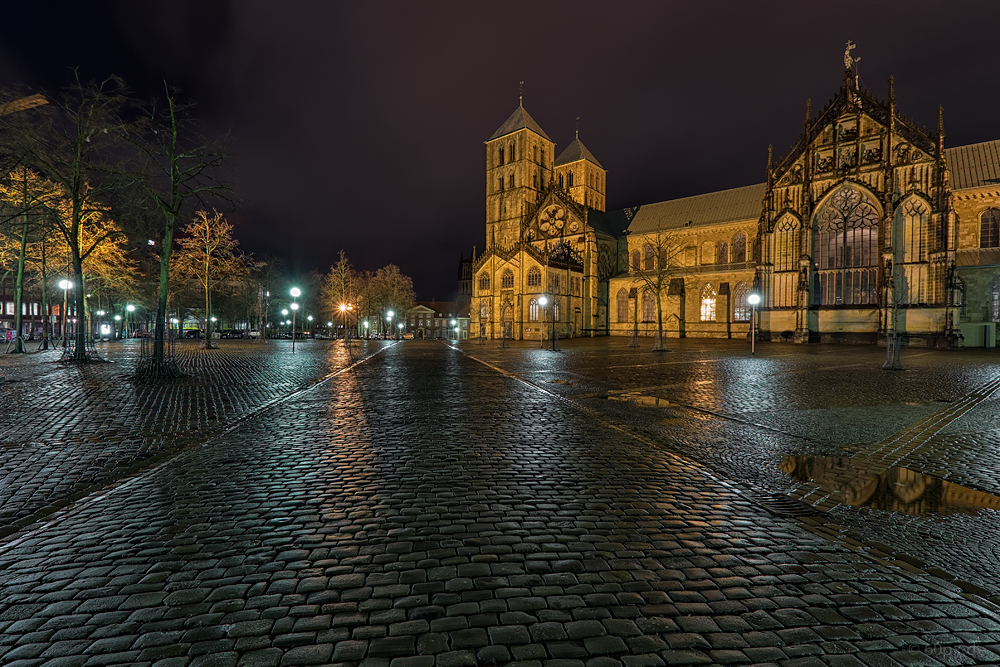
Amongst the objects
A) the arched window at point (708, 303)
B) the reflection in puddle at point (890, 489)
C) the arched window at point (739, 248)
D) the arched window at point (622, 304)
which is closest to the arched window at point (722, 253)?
the arched window at point (739, 248)

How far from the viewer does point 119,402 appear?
10.1m

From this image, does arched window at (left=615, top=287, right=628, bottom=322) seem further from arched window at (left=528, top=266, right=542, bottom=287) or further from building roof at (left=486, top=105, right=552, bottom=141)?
building roof at (left=486, top=105, right=552, bottom=141)

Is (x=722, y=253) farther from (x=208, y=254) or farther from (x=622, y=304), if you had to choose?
(x=208, y=254)

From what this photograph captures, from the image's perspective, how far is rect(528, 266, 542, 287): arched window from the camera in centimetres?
5428

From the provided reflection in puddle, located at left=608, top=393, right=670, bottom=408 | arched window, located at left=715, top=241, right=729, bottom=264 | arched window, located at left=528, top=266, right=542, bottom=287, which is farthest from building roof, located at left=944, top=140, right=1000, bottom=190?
reflection in puddle, located at left=608, top=393, right=670, bottom=408

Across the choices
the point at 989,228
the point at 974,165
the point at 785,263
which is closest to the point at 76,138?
the point at 785,263

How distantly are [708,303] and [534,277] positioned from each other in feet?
64.8

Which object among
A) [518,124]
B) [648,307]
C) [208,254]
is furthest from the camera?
[518,124]

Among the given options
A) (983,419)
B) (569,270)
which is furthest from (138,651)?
(569,270)

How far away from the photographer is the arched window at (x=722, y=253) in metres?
55.2

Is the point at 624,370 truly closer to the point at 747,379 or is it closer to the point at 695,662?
the point at 747,379

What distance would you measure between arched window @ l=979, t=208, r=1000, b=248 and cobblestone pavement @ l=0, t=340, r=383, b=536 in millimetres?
50174

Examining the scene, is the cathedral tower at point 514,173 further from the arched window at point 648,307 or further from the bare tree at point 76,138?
the bare tree at point 76,138

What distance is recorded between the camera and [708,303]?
177ft
